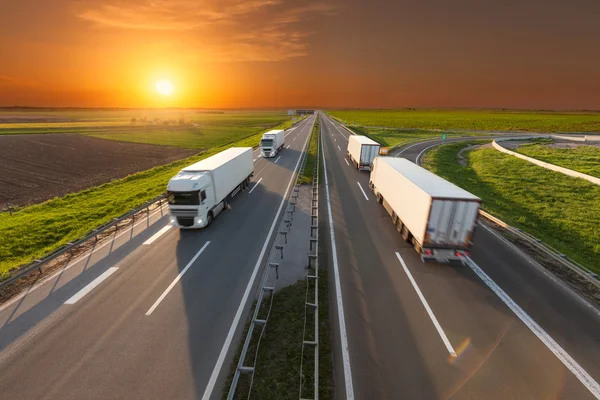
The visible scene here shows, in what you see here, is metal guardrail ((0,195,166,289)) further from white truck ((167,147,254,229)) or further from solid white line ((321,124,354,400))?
solid white line ((321,124,354,400))

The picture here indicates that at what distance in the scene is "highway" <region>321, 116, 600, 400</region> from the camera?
7539 millimetres

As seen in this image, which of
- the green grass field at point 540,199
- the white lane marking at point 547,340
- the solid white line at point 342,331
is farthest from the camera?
the green grass field at point 540,199

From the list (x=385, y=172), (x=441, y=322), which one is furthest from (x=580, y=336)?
(x=385, y=172)

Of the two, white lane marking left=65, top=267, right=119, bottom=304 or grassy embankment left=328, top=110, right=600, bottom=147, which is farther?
grassy embankment left=328, top=110, right=600, bottom=147

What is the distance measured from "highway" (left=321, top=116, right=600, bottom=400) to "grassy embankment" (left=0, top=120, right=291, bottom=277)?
53.2ft

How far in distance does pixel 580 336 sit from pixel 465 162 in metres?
37.6

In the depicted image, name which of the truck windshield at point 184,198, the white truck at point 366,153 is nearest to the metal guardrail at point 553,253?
the white truck at point 366,153

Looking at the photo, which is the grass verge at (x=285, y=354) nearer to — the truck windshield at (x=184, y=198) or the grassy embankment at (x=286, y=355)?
the grassy embankment at (x=286, y=355)

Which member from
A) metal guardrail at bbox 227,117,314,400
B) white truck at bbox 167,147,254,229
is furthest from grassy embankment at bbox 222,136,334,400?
white truck at bbox 167,147,254,229

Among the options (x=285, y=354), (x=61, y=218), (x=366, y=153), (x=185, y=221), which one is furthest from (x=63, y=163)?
(x=285, y=354)

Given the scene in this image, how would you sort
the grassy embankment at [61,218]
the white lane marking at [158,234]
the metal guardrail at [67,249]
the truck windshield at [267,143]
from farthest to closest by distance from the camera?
the truck windshield at [267,143] → the white lane marking at [158,234] → the grassy embankment at [61,218] → the metal guardrail at [67,249]

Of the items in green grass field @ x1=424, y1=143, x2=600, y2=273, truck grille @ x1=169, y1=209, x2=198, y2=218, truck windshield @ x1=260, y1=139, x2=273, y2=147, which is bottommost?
green grass field @ x1=424, y1=143, x2=600, y2=273

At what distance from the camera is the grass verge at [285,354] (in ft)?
23.9

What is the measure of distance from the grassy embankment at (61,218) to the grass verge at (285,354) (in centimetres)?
1304
